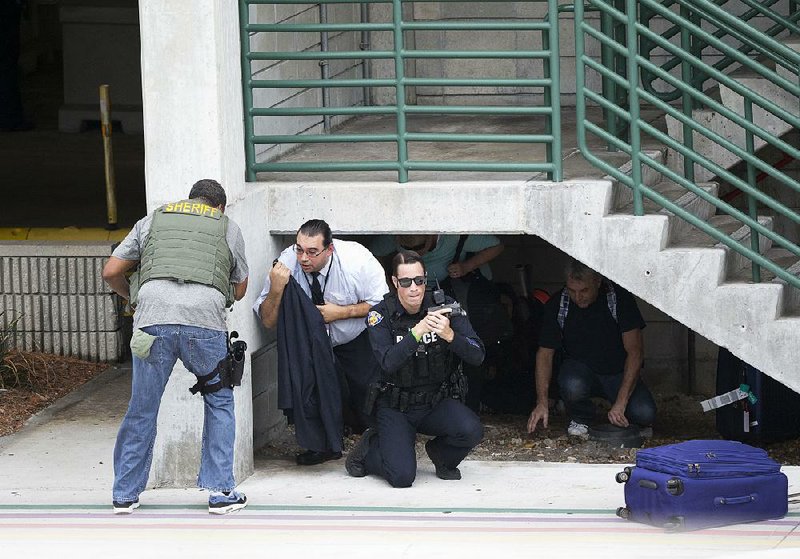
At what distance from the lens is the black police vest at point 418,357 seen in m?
7.64

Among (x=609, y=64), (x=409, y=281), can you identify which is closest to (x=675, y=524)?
(x=409, y=281)

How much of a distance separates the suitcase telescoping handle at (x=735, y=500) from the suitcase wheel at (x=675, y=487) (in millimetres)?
178

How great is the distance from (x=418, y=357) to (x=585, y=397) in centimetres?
200

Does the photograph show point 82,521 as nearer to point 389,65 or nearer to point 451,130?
point 451,130

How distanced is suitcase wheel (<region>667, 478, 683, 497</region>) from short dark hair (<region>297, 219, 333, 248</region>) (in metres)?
2.18

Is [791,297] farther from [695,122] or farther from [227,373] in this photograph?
[227,373]

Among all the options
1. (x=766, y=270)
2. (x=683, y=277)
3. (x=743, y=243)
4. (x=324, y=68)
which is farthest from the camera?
(x=324, y=68)

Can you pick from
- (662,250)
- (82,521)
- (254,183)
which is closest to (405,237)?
(254,183)

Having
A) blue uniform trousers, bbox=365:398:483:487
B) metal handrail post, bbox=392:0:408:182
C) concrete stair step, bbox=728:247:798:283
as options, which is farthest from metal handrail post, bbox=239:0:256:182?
concrete stair step, bbox=728:247:798:283

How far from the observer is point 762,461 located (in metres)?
6.93

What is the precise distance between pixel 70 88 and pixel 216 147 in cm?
969

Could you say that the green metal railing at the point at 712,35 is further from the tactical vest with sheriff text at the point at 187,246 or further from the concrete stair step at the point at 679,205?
the tactical vest with sheriff text at the point at 187,246

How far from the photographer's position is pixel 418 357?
7.66m

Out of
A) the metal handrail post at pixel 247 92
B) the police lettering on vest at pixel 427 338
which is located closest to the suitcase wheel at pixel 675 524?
the police lettering on vest at pixel 427 338
